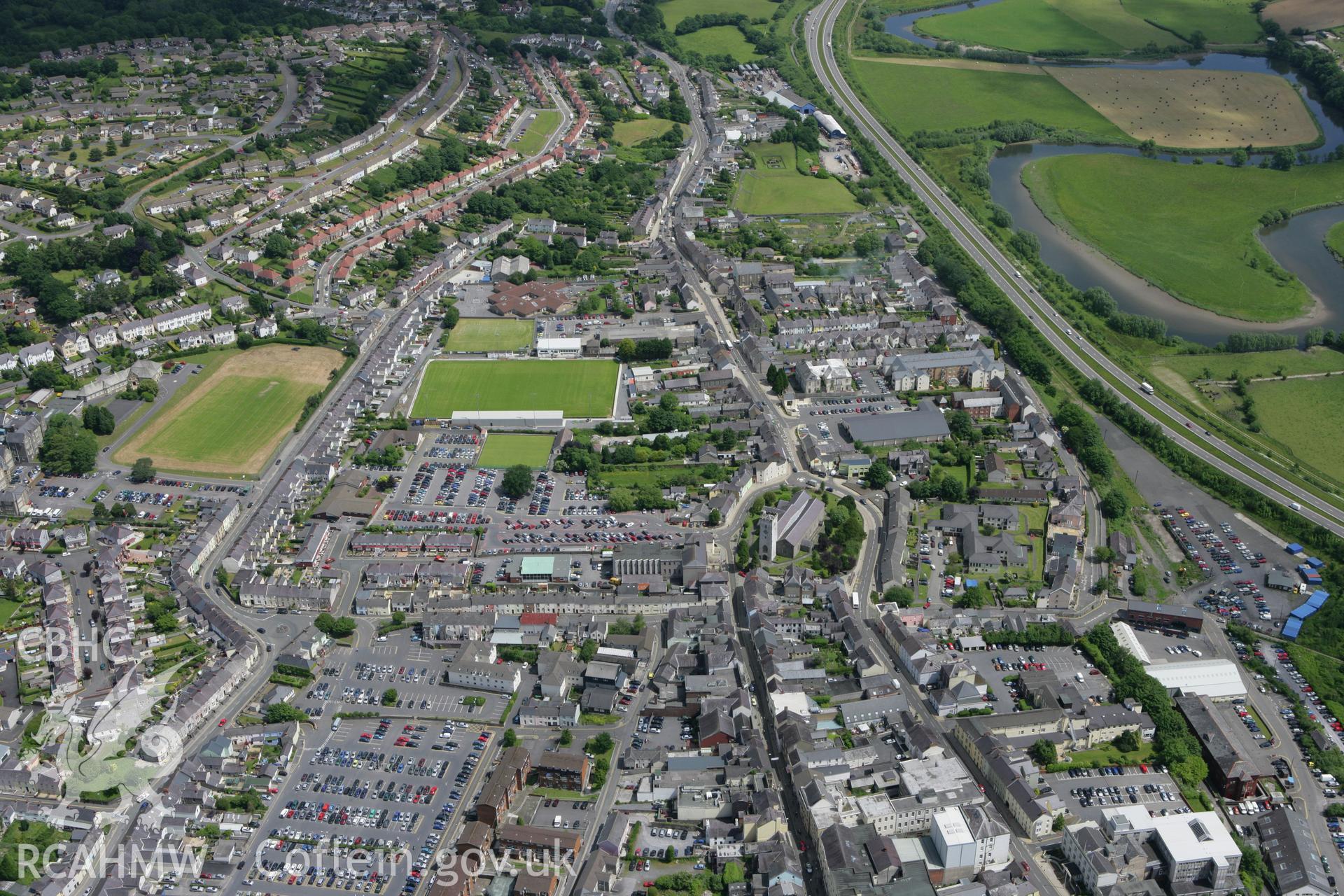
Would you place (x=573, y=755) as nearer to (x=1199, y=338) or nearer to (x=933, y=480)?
(x=933, y=480)

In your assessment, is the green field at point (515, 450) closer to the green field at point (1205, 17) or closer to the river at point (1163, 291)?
the river at point (1163, 291)

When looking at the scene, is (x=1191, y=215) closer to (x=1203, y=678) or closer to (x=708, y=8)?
(x=1203, y=678)

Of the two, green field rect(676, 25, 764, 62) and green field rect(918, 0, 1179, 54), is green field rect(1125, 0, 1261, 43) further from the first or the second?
green field rect(676, 25, 764, 62)

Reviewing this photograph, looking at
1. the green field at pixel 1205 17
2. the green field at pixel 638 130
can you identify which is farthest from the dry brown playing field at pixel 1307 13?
the green field at pixel 638 130

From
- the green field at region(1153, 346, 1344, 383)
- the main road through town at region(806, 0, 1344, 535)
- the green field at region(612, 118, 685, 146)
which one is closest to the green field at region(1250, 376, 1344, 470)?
the green field at region(1153, 346, 1344, 383)

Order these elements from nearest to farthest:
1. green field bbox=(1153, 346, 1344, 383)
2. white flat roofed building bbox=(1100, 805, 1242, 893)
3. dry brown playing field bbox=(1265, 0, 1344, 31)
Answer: white flat roofed building bbox=(1100, 805, 1242, 893) → green field bbox=(1153, 346, 1344, 383) → dry brown playing field bbox=(1265, 0, 1344, 31)

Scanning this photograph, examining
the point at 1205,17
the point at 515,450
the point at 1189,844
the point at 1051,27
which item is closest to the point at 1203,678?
the point at 1189,844

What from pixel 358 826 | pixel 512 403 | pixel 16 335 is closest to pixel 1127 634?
pixel 358 826
